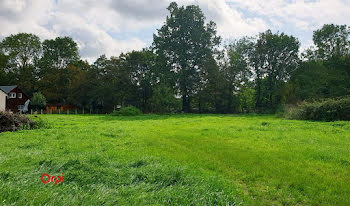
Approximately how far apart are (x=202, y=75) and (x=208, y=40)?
653 cm

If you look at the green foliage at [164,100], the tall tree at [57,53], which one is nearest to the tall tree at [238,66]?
the green foliage at [164,100]

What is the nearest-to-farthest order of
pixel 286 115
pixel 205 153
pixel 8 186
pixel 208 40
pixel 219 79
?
pixel 8 186 < pixel 205 153 < pixel 286 115 < pixel 219 79 < pixel 208 40

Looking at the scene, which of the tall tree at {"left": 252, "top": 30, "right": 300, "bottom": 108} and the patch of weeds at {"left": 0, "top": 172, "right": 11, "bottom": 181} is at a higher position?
the tall tree at {"left": 252, "top": 30, "right": 300, "bottom": 108}

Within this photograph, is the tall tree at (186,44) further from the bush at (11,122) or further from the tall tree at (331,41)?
the bush at (11,122)

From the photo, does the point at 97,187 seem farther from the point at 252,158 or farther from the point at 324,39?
the point at 324,39

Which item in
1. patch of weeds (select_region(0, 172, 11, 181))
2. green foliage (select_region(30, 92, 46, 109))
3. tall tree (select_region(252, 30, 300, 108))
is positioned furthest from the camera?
green foliage (select_region(30, 92, 46, 109))

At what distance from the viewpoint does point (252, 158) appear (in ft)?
18.2

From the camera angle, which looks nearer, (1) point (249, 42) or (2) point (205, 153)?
(2) point (205, 153)

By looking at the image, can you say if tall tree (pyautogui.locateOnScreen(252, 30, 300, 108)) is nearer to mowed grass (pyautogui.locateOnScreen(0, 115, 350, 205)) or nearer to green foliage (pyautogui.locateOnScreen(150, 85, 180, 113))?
green foliage (pyautogui.locateOnScreen(150, 85, 180, 113))

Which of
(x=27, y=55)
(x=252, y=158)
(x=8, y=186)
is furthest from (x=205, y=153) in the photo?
(x=27, y=55)

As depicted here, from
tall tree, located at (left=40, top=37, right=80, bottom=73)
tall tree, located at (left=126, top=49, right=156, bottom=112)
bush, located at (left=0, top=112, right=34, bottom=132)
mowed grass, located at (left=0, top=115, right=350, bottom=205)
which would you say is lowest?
mowed grass, located at (left=0, top=115, right=350, bottom=205)

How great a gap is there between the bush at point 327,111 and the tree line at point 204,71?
48.8 feet

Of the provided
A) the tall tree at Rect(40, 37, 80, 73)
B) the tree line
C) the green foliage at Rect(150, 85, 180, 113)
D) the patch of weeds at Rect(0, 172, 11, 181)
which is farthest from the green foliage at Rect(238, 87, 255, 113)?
the tall tree at Rect(40, 37, 80, 73)

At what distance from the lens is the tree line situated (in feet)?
111
